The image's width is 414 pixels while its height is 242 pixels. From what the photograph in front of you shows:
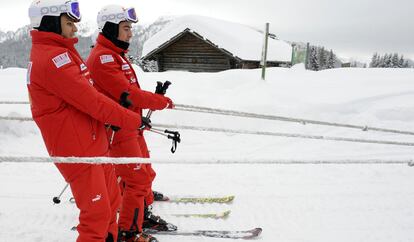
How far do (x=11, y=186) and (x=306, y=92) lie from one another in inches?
275

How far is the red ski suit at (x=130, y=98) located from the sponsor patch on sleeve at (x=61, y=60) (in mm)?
809

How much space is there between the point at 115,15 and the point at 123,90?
762 millimetres

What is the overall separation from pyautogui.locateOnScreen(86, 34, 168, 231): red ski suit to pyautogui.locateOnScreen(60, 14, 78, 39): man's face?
2.16ft

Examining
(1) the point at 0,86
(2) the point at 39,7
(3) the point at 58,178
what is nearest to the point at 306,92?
(3) the point at 58,178

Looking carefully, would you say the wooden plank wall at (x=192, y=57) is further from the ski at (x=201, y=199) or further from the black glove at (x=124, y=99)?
the black glove at (x=124, y=99)

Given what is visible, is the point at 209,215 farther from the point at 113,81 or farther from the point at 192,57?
the point at 192,57

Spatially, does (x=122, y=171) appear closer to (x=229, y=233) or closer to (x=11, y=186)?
(x=229, y=233)


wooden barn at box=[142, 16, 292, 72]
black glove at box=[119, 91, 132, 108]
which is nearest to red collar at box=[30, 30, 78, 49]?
black glove at box=[119, 91, 132, 108]

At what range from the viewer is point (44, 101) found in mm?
2367

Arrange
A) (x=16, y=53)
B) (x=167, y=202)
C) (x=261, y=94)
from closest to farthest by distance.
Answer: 1. (x=167, y=202)
2. (x=261, y=94)
3. (x=16, y=53)

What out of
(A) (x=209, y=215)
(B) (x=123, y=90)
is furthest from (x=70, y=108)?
(A) (x=209, y=215)

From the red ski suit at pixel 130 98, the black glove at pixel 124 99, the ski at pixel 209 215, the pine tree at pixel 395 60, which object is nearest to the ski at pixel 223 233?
the ski at pixel 209 215

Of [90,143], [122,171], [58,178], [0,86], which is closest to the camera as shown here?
[90,143]

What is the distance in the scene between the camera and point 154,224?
3947mm
